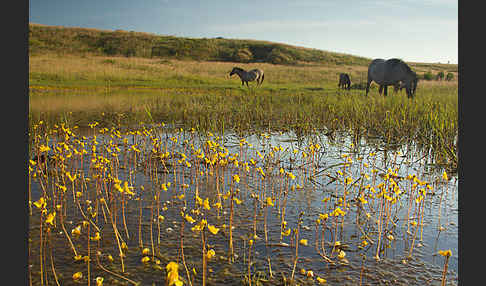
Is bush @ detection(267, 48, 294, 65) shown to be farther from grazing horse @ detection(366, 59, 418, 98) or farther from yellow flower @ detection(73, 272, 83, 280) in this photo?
yellow flower @ detection(73, 272, 83, 280)

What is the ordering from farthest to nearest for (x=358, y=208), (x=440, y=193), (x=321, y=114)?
(x=321, y=114), (x=440, y=193), (x=358, y=208)

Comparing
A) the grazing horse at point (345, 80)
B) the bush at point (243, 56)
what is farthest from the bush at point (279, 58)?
the grazing horse at point (345, 80)

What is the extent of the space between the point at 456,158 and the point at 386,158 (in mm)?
1212

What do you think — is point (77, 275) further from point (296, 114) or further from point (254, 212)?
point (296, 114)

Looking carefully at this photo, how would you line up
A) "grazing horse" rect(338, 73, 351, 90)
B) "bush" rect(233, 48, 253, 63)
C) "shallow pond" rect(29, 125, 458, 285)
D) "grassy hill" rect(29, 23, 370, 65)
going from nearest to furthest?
"shallow pond" rect(29, 125, 458, 285)
"grazing horse" rect(338, 73, 351, 90)
"grassy hill" rect(29, 23, 370, 65)
"bush" rect(233, 48, 253, 63)

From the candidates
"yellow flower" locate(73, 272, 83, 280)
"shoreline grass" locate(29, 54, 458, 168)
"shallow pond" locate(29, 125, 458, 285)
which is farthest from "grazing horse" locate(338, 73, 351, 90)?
"yellow flower" locate(73, 272, 83, 280)

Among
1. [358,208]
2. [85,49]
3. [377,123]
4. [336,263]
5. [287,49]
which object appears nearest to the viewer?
[336,263]

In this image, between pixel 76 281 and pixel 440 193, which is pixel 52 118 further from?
pixel 440 193

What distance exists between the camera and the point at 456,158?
230 inches

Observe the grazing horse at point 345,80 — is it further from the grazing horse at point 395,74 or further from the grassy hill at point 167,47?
the grassy hill at point 167,47

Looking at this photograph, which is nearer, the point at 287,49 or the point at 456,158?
the point at 456,158

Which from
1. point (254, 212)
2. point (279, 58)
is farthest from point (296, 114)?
point (279, 58)

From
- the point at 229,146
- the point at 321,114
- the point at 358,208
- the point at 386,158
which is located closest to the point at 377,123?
the point at 321,114

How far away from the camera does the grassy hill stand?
5475 centimetres
